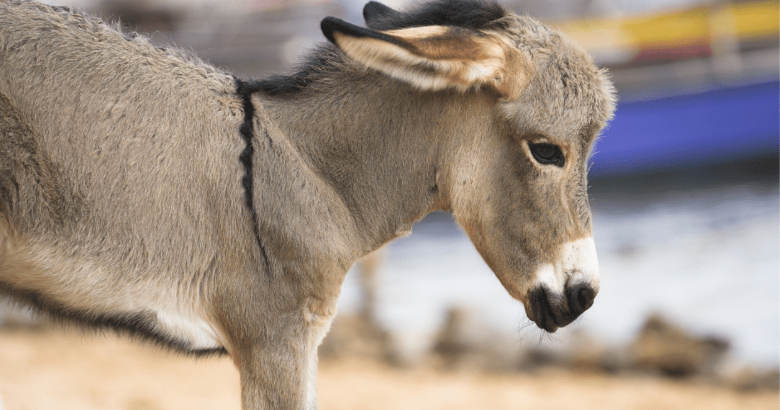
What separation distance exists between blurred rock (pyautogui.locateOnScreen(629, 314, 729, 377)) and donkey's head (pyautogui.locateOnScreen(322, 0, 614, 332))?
505cm

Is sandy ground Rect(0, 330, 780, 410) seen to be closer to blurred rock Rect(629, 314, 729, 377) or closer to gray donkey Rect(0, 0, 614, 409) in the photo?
blurred rock Rect(629, 314, 729, 377)

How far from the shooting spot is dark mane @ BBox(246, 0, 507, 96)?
9.71ft

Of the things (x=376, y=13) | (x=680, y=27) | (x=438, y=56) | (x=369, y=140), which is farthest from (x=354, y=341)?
(x=680, y=27)

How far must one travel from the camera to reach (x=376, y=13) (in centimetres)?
337

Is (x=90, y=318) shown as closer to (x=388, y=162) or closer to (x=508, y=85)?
(x=388, y=162)

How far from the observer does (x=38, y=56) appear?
2631 millimetres

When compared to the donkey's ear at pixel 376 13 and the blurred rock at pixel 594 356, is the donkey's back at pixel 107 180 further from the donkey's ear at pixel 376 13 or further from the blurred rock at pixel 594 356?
the blurred rock at pixel 594 356

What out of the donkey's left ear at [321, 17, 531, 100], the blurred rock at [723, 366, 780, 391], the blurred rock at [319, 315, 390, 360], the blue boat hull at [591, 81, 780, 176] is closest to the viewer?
the donkey's left ear at [321, 17, 531, 100]

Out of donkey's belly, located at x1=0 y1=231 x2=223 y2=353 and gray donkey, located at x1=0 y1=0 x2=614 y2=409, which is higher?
gray donkey, located at x1=0 y1=0 x2=614 y2=409

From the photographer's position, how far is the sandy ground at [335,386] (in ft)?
21.4

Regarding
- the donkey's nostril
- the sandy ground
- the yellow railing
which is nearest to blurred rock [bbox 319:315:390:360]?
the sandy ground

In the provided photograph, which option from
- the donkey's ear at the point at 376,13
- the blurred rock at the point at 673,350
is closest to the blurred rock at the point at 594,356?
the blurred rock at the point at 673,350

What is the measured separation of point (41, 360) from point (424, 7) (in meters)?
6.49

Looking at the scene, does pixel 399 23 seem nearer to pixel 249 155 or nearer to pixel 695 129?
pixel 249 155
